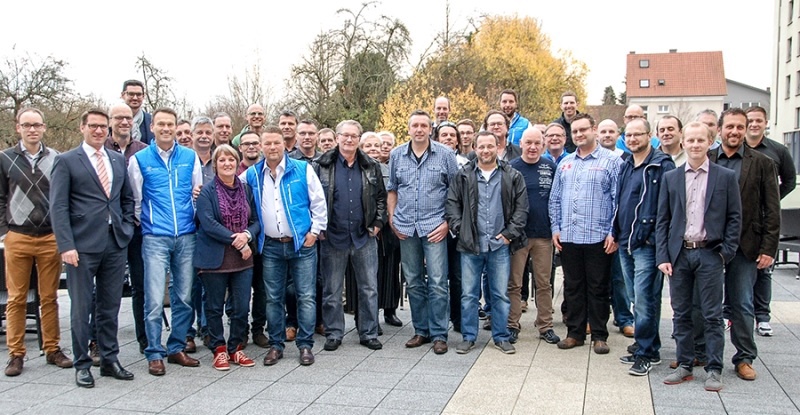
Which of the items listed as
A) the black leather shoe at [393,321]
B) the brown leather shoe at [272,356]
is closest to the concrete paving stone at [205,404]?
the brown leather shoe at [272,356]

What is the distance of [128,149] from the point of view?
618cm

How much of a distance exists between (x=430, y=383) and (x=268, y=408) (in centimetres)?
129

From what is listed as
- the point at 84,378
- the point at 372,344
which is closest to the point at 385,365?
the point at 372,344

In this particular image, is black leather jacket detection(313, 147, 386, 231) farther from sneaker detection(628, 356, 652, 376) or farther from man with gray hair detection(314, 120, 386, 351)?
sneaker detection(628, 356, 652, 376)

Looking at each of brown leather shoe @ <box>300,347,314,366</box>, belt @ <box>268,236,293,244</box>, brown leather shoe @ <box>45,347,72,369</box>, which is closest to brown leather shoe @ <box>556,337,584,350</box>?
brown leather shoe @ <box>300,347,314,366</box>

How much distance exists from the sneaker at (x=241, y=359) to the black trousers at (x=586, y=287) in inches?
117

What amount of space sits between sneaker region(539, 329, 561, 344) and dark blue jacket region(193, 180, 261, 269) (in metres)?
3.17

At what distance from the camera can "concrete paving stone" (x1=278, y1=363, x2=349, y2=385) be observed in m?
5.29

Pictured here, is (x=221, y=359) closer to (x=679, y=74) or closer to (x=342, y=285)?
(x=342, y=285)

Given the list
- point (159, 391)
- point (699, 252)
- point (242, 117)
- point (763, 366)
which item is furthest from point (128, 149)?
point (242, 117)

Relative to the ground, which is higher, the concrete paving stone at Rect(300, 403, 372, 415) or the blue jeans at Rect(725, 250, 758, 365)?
the blue jeans at Rect(725, 250, 758, 365)

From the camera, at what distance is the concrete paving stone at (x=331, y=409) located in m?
4.50

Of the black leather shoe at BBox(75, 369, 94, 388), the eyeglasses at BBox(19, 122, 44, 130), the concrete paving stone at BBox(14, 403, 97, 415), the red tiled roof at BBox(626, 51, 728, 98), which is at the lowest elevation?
the concrete paving stone at BBox(14, 403, 97, 415)

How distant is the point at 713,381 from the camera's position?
5000mm
